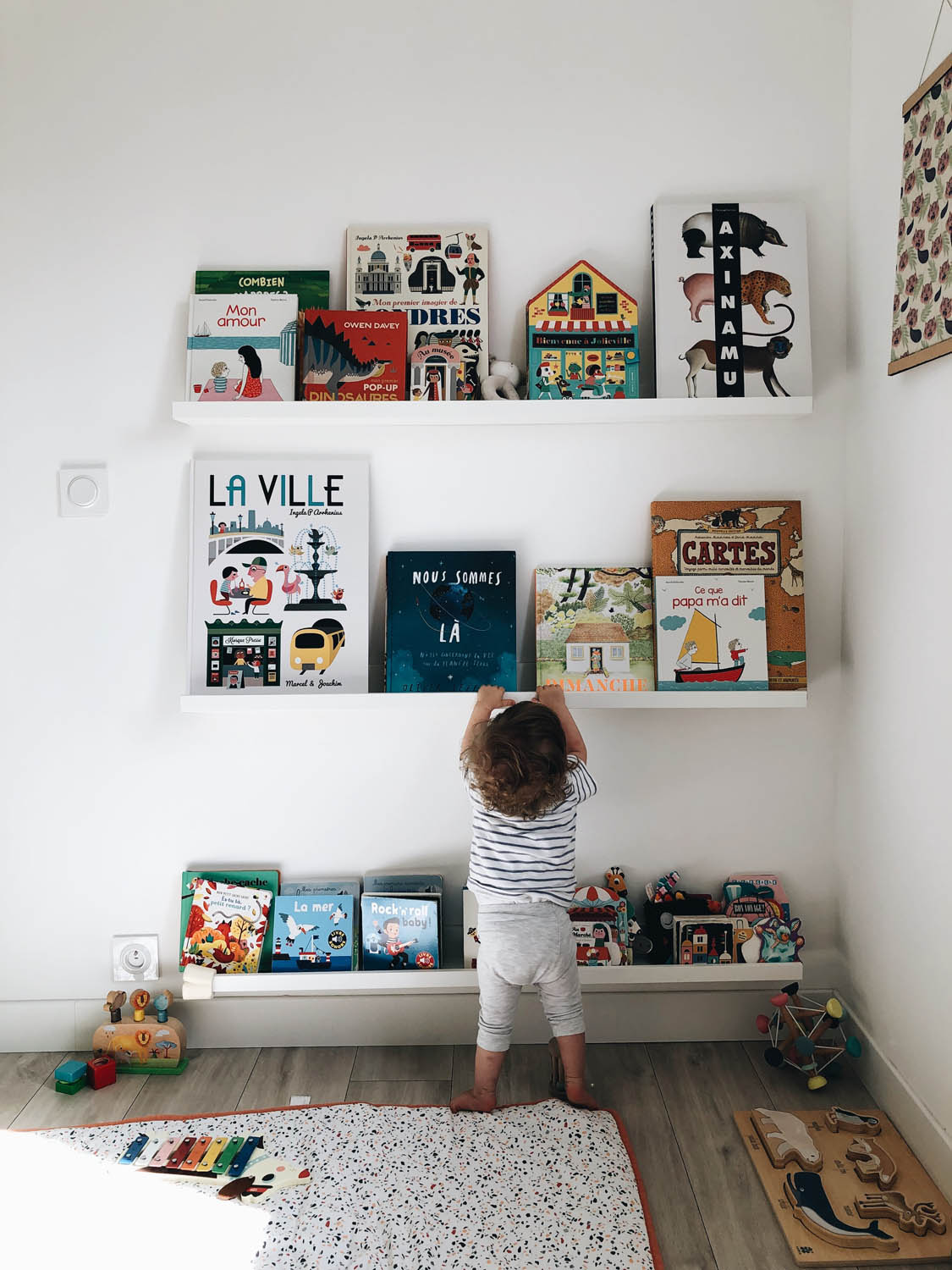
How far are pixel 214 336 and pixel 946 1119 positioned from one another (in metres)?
2.11

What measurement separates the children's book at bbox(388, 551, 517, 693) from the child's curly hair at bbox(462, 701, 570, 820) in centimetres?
21

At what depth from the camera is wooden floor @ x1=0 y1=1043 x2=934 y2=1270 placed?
1.68m

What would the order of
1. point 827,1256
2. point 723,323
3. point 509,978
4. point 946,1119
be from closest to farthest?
point 827,1256 < point 946,1119 < point 509,978 < point 723,323

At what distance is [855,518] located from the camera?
6.64 feet

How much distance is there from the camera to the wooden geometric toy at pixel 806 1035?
191cm

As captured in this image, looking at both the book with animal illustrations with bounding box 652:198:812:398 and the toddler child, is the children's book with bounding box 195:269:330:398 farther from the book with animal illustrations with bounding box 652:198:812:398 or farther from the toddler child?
the toddler child

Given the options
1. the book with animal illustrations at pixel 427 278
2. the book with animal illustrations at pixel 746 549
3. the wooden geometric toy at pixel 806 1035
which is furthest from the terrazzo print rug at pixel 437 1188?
the book with animal illustrations at pixel 427 278

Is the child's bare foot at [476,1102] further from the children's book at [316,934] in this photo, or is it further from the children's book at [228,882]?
the children's book at [228,882]

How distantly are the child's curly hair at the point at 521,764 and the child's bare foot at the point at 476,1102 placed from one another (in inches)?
22.8

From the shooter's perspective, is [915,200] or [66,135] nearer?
[915,200]

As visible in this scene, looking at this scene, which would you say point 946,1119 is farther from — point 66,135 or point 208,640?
point 66,135

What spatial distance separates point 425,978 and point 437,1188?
447 mm

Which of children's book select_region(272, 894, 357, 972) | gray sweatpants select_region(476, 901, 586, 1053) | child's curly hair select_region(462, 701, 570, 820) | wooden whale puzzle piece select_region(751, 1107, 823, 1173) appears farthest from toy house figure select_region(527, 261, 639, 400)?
wooden whale puzzle piece select_region(751, 1107, 823, 1173)

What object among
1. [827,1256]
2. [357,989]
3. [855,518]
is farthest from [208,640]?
[827,1256]
